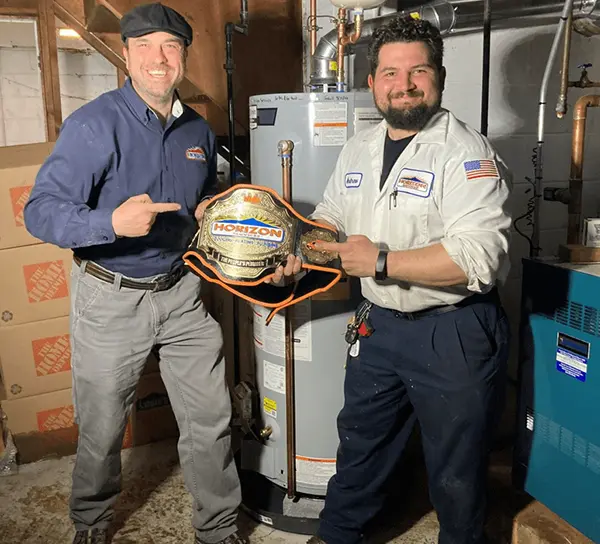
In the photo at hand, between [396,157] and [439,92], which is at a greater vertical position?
[439,92]

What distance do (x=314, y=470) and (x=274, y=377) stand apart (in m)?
0.36

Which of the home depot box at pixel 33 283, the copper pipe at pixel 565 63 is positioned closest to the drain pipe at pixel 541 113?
the copper pipe at pixel 565 63

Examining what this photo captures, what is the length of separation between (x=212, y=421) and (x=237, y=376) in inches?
23.5

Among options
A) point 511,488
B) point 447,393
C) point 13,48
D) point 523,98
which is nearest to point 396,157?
point 447,393

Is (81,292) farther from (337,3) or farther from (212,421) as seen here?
(337,3)

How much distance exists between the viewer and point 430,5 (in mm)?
2174

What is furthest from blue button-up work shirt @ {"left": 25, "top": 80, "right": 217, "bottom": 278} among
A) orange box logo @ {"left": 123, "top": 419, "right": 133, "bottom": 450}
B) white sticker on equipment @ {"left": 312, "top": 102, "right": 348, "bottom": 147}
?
orange box logo @ {"left": 123, "top": 419, "right": 133, "bottom": 450}

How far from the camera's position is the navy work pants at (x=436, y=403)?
1.52 m

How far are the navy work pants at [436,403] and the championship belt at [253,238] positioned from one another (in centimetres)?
28

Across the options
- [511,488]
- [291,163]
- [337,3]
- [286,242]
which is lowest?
[511,488]

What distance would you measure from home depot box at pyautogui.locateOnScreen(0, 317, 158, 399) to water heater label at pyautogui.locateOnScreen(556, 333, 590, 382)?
58.0 inches

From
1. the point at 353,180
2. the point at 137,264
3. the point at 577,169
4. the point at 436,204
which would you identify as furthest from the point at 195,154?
the point at 577,169

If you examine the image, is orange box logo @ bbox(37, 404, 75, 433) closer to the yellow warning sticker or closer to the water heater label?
the yellow warning sticker

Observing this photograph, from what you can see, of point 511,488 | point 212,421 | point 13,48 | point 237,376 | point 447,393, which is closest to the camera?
point 447,393
